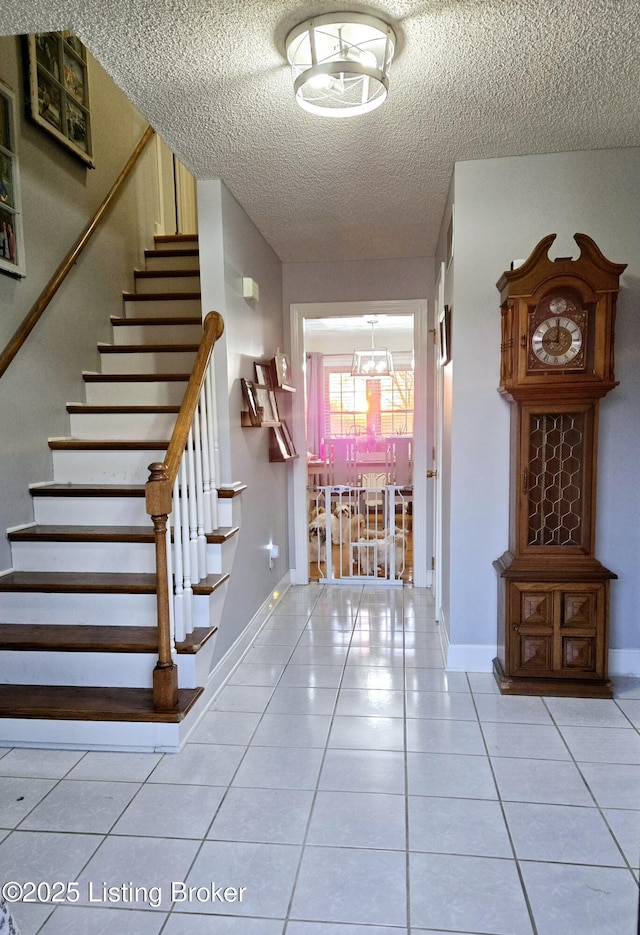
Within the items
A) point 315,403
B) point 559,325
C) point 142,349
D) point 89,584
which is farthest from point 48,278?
point 315,403

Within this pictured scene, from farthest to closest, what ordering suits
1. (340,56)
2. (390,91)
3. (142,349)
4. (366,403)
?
1. (366,403)
2. (142,349)
3. (390,91)
4. (340,56)

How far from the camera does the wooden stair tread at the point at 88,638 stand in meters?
2.44

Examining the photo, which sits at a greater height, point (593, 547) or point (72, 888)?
point (593, 547)

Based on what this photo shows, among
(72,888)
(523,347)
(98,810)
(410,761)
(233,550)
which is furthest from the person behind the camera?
(233,550)

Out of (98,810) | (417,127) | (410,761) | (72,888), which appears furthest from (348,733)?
(417,127)

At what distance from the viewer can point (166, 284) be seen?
4.20 metres

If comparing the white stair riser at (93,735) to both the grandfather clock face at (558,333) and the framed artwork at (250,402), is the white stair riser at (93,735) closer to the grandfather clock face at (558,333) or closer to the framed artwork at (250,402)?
the framed artwork at (250,402)

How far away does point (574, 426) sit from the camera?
2736mm

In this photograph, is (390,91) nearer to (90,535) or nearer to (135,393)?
(135,393)

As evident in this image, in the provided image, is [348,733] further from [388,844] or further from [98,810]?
[98,810]

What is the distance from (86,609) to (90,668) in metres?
0.28

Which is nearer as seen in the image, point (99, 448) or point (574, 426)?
point (574, 426)

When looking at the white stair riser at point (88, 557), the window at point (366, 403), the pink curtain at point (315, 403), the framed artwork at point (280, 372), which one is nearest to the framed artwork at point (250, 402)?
the framed artwork at point (280, 372)

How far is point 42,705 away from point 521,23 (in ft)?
9.64
